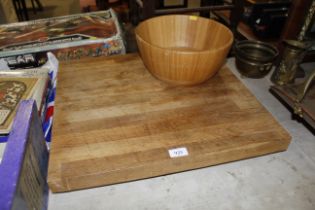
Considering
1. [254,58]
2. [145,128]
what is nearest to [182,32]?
[254,58]

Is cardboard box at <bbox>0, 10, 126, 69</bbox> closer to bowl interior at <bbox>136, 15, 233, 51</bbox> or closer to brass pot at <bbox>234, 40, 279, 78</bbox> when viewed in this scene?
bowl interior at <bbox>136, 15, 233, 51</bbox>

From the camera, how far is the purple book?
0.35m

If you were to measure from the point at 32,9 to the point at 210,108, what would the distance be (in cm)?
329

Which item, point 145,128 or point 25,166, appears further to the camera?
point 145,128

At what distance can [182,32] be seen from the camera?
0.82m

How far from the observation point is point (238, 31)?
1215 mm

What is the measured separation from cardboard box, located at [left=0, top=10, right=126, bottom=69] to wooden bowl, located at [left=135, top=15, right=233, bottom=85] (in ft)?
0.62

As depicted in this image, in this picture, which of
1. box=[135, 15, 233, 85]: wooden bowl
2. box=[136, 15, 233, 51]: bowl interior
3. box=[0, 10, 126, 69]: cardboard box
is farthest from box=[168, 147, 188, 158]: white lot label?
box=[0, 10, 126, 69]: cardboard box

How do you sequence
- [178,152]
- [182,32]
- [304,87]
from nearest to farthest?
[178,152], [304,87], [182,32]

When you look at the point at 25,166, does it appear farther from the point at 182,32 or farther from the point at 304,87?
the point at 304,87

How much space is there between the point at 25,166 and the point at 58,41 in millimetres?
589

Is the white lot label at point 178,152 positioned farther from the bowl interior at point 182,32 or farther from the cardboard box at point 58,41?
the cardboard box at point 58,41

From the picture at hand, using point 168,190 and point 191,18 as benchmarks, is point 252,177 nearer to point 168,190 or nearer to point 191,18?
point 168,190

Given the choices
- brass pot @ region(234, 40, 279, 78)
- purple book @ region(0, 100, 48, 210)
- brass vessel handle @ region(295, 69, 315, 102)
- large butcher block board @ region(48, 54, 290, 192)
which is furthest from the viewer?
brass pot @ region(234, 40, 279, 78)
